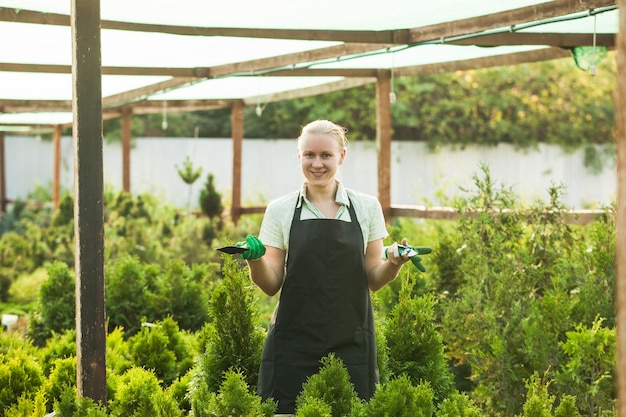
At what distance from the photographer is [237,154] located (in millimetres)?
12844

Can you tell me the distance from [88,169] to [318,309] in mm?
1131

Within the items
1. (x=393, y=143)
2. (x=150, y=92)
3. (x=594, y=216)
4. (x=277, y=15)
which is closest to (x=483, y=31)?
(x=277, y=15)

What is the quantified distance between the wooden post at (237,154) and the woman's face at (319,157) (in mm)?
9089

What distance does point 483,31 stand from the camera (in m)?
5.45

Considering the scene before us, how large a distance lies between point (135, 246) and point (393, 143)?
12.0 meters

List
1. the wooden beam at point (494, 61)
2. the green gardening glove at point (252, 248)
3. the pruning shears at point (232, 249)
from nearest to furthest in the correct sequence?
the pruning shears at point (232, 249) → the green gardening glove at point (252, 248) → the wooden beam at point (494, 61)

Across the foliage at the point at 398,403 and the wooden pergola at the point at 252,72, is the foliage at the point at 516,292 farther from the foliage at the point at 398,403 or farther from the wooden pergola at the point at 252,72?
the foliage at the point at 398,403

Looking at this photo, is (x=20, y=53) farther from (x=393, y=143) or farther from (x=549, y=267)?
(x=393, y=143)

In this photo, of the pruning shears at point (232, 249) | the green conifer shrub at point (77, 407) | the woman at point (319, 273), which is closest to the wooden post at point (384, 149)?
the woman at point (319, 273)

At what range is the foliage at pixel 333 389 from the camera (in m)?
3.35

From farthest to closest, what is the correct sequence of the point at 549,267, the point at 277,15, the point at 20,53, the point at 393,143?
the point at 393,143
the point at 20,53
the point at 549,267
the point at 277,15

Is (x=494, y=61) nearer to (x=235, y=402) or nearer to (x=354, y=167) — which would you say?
(x=235, y=402)

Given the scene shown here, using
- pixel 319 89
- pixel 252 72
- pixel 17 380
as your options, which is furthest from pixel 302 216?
pixel 319 89

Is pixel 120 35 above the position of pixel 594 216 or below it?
above
